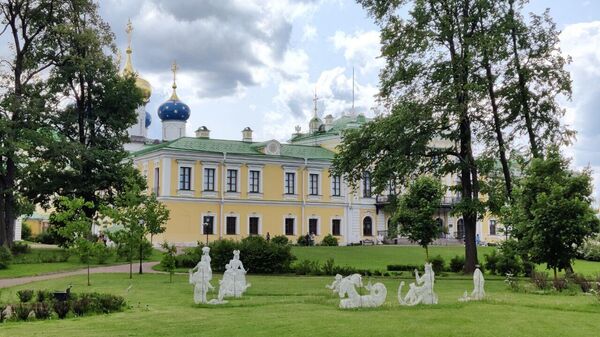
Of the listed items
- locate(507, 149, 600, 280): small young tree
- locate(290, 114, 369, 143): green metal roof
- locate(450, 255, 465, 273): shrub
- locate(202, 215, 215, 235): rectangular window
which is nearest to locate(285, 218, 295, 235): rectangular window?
→ locate(202, 215, 215, 235): rectangular window

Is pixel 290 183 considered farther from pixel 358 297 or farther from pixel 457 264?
pixel 358 297

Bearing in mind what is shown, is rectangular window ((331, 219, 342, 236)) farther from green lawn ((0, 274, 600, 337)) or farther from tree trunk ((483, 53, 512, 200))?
green lawn ((0, 274, 600, 337))

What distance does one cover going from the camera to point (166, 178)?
2119 inches

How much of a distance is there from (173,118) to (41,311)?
2133 inches

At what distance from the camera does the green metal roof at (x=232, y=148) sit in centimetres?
5575

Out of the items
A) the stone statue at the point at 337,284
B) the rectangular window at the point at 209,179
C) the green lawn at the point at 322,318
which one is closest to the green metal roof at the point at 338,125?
the rectangular window at the point at 209,179

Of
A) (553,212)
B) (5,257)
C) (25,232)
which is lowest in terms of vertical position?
(5,257)

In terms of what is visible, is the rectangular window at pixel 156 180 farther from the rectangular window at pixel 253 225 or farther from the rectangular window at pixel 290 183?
the rectangular window at pixel 290 183

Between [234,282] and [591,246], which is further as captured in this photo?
[591,246]

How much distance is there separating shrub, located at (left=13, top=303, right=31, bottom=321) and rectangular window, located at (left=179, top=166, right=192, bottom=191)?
127 feet

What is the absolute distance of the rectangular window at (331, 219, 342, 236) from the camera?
6200 cm

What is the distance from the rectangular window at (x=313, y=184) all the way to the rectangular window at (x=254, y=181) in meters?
4.91

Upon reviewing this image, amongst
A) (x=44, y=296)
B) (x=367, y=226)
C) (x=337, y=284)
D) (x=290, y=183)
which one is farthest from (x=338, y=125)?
(x=44, y=296)

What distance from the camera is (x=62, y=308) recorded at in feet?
53.1
